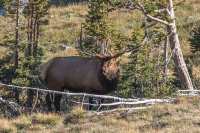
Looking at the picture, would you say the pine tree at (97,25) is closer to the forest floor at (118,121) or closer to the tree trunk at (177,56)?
the tree trunk at (177,56)

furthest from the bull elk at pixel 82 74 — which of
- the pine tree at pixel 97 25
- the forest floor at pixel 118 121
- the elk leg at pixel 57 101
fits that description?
the pine tree at pixel 97 25

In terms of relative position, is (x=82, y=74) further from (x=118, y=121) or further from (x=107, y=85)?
(x=118, y=121)

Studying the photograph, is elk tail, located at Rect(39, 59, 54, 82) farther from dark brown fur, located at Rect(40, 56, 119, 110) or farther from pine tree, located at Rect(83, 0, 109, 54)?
pine tree, located at Rect(83, 0, 109, 54)

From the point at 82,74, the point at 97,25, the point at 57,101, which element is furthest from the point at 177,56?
the point at 97,25

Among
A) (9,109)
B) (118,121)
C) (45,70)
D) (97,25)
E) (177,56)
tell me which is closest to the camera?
(118,121)

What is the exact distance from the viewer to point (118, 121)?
1598 centimetres

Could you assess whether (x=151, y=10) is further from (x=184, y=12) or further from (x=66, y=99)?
(x=184, y=12)

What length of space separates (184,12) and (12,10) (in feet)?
68.0

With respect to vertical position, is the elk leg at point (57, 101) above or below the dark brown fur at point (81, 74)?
below

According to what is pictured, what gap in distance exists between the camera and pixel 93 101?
19109 mm

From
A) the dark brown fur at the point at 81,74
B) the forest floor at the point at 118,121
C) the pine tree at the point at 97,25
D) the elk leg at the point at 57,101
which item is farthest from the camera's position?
the pine tree at the point at 97,25

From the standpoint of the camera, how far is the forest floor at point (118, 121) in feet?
48.9

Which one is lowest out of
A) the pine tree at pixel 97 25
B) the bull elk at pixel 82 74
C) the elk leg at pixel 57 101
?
the elk leg at pixel 57 101

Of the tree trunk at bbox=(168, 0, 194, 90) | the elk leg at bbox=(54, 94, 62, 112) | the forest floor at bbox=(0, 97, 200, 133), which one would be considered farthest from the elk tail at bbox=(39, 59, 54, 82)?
the tree trunk at bbox=(168, 0, 194, 90)
